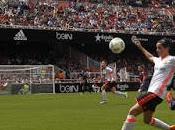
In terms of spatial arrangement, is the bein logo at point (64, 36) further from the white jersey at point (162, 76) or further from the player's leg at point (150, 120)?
the white jersey at point (162, 76)

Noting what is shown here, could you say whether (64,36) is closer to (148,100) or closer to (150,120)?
(150,120)

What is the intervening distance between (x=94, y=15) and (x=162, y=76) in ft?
153

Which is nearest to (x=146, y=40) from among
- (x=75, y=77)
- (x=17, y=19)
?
(x=75, y=77)

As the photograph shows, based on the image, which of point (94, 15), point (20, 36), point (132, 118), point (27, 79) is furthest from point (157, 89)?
point (94, 15)

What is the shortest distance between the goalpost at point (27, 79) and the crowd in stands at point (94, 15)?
4.67 metres

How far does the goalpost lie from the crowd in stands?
467 cm

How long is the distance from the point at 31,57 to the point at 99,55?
26.1ft

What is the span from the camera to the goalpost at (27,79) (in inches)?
1833

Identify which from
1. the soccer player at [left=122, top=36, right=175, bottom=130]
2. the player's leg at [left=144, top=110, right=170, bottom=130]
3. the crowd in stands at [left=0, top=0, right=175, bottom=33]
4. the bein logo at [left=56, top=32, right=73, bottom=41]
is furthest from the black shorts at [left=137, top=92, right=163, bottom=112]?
the bein logo at [left=56, top=32, right=73, bottom=41]

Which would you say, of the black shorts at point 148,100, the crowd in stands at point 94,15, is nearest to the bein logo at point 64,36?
the crowd in stands at point 94,15

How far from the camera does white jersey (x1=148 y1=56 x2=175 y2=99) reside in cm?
1240

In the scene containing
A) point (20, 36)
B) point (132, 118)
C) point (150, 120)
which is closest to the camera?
point (132, 118)

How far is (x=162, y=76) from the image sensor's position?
1253 cm

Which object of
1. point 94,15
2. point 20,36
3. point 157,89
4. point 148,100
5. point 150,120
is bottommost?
point 150,120
